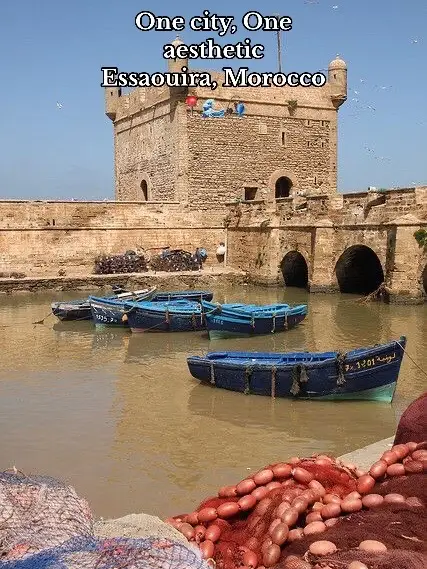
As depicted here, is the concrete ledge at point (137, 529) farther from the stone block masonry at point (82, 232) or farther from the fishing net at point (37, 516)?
the stone block masonry at point (82, 232)

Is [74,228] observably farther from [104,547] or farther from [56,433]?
[104,547]

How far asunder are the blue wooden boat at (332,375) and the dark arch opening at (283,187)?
66.1 ft

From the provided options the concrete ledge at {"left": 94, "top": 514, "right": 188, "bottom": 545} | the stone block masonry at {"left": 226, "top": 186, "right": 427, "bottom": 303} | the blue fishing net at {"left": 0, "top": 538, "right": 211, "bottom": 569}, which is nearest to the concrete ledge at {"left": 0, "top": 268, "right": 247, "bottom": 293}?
the stone block masonry at {"left": 226, "top": 186, "right": 427, "bottom": 303}

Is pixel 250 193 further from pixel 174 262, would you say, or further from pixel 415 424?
pixel 415 424

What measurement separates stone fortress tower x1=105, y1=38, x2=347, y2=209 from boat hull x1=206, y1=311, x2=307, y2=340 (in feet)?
37.2

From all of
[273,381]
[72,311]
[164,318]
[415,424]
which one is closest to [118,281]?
[72,311]

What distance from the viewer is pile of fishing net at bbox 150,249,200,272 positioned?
2436cm

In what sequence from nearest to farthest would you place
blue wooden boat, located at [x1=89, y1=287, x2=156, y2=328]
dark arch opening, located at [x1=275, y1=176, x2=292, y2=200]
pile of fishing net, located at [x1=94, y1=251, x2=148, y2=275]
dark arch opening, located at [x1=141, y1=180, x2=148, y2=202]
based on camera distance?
1. blue wooden boat, located at [x1=89, y1=287, x2=156, y2=328]
2. pile of fishing net, located at [x1=94, y1=251, x2=148, y2=275]
3. dark arch opening, located at [x1=275, y1=176, x2=292, y2=200]
4. dark arch opening, located at [x1=141, y1=180, x2=148, y2=202]

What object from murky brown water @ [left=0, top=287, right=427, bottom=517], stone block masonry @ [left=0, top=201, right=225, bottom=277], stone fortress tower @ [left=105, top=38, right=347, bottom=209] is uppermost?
stone fortress tower @ [left=105, top=38, right=347, bottom=209]

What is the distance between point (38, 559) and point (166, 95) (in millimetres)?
25432

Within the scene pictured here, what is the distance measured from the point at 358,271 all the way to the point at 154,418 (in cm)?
1535

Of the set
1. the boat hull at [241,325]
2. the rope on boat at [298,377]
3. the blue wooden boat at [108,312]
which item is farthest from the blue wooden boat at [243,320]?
the rope on boat at [298,377]

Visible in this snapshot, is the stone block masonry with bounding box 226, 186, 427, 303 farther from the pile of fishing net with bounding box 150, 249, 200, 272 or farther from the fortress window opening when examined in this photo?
the pile of fishing net with bounding box 150, 249, 200, 272

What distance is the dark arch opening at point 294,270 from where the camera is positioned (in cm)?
2367
